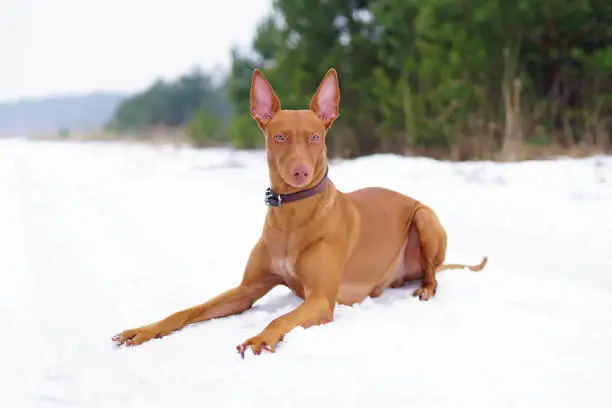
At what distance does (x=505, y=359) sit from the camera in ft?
10.4

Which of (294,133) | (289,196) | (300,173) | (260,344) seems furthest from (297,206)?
(260,344)

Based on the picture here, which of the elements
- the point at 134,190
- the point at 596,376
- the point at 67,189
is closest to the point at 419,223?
the point at 596,376

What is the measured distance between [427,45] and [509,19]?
217 centimetres

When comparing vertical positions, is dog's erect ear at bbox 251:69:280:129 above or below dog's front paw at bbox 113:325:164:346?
above

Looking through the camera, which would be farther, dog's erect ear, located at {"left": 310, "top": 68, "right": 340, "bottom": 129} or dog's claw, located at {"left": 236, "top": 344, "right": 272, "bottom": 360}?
dog's erect ear, located at {"left": 310, "top": 68, "right": 340, "bottom": 129}

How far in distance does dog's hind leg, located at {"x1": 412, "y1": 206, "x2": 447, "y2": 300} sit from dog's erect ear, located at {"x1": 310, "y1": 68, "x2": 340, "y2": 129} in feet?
3.52

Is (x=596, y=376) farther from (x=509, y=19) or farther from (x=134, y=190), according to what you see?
(x=509, y=19)

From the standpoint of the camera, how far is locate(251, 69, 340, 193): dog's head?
346cm

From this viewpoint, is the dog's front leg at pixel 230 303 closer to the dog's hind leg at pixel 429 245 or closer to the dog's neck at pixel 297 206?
the dog's neck at pixel 297 206

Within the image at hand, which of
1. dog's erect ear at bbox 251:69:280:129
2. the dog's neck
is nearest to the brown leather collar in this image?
the dog's neck

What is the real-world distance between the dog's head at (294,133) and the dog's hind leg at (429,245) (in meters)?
1.02

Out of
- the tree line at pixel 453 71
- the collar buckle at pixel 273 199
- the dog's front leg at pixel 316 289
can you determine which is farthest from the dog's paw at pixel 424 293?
the tree line at pixel 453 71

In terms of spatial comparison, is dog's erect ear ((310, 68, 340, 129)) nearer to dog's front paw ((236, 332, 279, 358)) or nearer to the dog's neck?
the dog's neck

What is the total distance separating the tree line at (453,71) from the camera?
12.6 meters
